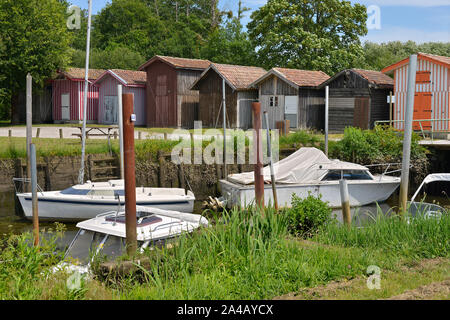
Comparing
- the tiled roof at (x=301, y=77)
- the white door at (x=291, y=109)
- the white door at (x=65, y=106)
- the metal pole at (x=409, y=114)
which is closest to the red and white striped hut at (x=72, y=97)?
the white door at (x=65, y=106)

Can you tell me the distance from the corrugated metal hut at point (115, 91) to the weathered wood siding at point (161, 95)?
0.91 meters

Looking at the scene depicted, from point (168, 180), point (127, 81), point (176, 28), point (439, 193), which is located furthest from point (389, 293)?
point (176, 28)

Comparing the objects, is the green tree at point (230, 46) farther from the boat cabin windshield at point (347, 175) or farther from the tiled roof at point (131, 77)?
the boat cabin windshield at point (347, 175)

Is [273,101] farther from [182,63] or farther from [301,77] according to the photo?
[182,63]

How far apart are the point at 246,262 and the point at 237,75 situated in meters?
32.0

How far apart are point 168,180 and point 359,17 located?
3315 cm

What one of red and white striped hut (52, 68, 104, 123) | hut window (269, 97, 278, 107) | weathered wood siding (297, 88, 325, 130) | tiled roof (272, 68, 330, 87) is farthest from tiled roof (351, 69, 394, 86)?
red and white striped hut (52, 68, 104, 123)

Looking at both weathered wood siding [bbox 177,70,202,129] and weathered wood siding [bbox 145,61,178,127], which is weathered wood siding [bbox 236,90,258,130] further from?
weathered wood siding [bbox 145,61,178,127]

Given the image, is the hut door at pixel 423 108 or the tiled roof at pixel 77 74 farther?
the tiled roof at pixel 77 74

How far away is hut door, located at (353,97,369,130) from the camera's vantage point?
111 feet

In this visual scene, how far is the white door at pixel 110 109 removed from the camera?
148 ft

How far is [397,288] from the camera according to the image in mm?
7758
